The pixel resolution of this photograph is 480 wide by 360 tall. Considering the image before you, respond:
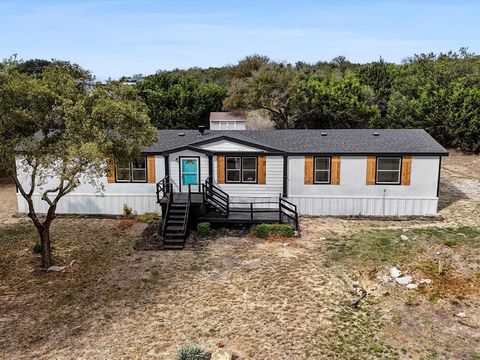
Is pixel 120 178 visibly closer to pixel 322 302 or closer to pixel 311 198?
pixel 311 198

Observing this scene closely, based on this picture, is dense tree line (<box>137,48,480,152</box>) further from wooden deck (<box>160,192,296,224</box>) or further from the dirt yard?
wooden deck (<box>160,192,296,224</box>)

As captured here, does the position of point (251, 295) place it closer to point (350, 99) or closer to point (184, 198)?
point (184, 198)

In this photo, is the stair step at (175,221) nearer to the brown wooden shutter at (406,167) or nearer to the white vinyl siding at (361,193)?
the white vinyl siding at (361,193)

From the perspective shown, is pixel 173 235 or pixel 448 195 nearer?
pixel 173 235

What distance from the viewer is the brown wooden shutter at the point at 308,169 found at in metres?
22.0

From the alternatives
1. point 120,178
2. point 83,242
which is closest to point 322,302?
point 83,242

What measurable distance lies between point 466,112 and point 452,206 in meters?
17.7

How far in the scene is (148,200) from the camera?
2267cm

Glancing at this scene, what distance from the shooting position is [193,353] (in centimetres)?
1034

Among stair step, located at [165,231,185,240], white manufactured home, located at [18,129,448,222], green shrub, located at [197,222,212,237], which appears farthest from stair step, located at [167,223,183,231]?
white manufactured home, located at [18,129,448,222]

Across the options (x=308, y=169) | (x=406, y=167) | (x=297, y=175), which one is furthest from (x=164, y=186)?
(x=406, y=167)

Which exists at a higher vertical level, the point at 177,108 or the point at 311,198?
the point at 177,108

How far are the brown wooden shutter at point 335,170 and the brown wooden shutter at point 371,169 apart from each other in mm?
1470

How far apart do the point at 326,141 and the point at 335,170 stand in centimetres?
191
